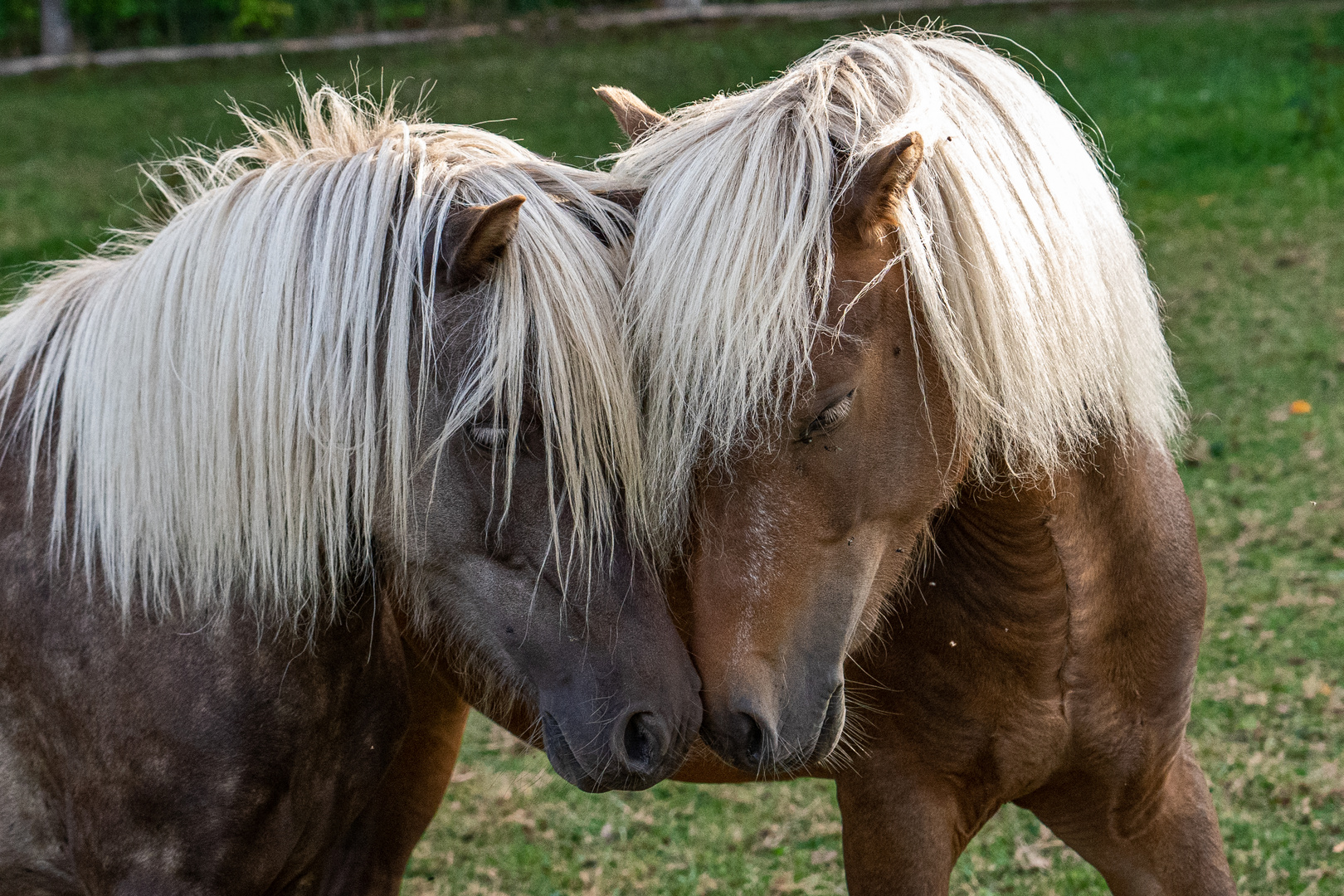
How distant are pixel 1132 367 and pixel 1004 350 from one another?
329 mm

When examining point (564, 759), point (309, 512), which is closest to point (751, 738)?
point (564, 759)

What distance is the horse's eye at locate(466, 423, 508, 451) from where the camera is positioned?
1.85 metres

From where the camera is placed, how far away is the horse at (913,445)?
1.85m

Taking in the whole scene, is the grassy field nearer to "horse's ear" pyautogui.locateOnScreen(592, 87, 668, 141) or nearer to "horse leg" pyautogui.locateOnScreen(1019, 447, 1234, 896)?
"horse's ear" pyautogui.locateOnScreen(592, 87, 668, 141)


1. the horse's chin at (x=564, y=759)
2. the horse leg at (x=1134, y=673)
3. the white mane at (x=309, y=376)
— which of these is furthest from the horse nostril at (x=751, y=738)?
the horse leg at (x=1134, y=673)

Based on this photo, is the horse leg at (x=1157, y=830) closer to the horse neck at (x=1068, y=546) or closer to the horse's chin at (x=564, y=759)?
the horse neck at (x=1068, y=546)

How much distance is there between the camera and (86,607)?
6.70ft

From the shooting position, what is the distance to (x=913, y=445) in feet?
6.31

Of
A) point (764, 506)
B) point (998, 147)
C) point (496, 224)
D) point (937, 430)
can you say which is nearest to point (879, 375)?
point (937, 430)

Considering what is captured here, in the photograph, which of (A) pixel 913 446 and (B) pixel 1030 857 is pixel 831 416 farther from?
(B) pixel 1030 857

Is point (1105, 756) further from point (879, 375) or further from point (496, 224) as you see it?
point (496, 224)

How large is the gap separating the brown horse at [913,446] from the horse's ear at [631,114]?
0.09 feet

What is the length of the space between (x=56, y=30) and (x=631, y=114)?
18932 millimetres

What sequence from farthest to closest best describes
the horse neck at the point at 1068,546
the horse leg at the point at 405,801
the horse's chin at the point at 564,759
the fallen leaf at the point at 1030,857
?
the fallen leaf at the point at 1030,857 < the horse leg at the point at 405,801 < the horse neck at the point at 1068,546 < the horse's chin at the point at 564,759
